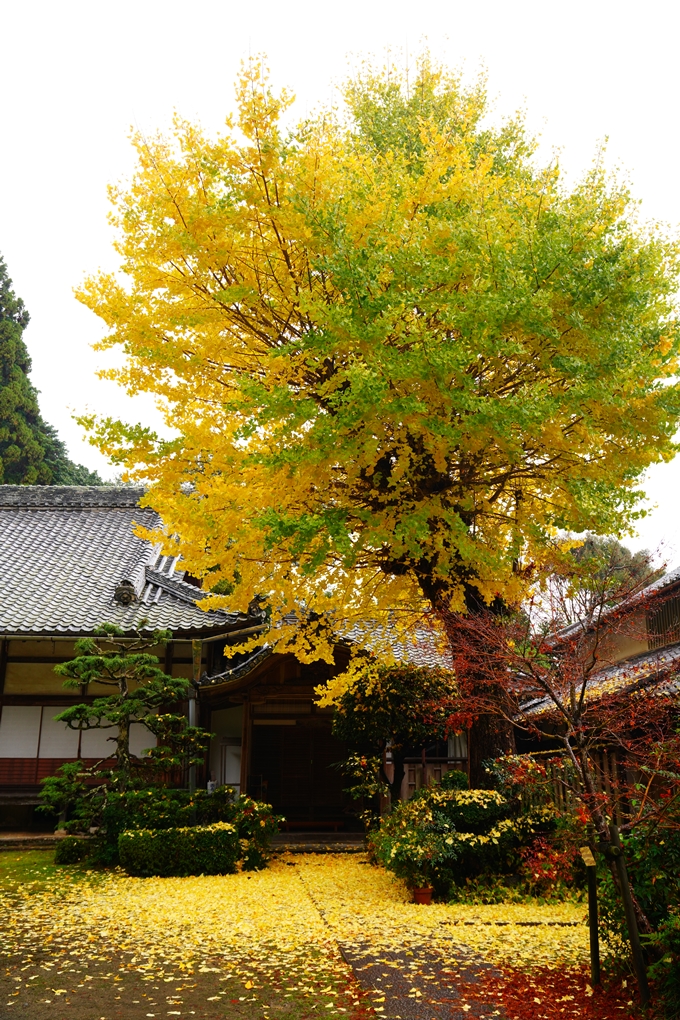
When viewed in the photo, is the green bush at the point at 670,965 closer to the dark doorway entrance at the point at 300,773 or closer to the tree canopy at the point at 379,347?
the tree canopy at the point at 379,347

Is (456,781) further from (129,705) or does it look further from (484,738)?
(129,705)

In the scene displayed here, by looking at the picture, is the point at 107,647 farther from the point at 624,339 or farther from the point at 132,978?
the point at 624,339

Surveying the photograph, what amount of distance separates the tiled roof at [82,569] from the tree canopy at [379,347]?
591 centimetres

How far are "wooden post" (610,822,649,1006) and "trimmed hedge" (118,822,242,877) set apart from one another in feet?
24.0

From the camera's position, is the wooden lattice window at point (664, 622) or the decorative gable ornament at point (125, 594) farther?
the decorative gable ornament at point (125, 594)

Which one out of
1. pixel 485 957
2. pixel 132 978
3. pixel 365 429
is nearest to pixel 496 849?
pixel 485 957

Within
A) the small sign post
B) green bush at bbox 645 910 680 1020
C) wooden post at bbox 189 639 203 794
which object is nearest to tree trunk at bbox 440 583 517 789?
the small sign post

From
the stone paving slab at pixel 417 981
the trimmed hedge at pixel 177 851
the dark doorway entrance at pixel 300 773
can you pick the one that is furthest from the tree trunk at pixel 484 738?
the dark doorway entrance at pixel 300 773

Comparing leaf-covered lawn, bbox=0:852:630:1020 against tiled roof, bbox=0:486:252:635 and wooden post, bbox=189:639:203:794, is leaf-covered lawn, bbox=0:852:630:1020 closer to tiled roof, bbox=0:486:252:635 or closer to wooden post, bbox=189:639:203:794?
wooden post, bbox=189:639:203:794

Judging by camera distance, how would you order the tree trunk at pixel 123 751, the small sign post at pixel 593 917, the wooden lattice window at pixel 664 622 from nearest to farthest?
the small sign post at pixel 593 917, the tree trunk at pixel 123 751, the wooden lattice window at pixel 664 622

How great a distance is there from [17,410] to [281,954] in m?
31.6

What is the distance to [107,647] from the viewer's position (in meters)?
15.1

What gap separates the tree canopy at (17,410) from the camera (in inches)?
1266

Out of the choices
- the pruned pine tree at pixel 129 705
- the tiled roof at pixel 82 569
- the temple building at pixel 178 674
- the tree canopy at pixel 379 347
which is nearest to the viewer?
the tree canopy at pixel 379 347
